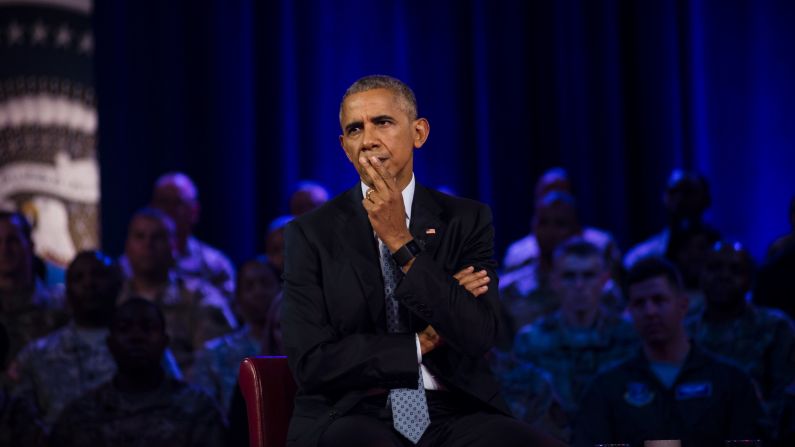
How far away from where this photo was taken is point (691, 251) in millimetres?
6402

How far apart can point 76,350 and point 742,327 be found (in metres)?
3.12

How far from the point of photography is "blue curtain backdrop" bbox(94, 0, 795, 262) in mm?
7961

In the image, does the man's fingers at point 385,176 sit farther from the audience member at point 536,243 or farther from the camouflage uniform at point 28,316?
the audience member at point 536,243

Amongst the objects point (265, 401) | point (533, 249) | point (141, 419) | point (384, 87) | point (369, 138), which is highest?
point (384, 87)

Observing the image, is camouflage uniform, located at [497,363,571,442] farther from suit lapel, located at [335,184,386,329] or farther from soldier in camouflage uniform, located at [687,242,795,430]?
suit lapel, located at [335,184,386,329]

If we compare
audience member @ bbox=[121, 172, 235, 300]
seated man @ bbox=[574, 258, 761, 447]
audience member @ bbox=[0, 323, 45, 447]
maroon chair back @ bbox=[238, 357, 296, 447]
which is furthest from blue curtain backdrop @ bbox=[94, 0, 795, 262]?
maroon chair back @ bbox=[238, 357, 296, 447]

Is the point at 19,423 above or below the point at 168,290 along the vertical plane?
below

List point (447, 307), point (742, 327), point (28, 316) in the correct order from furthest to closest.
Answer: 1. point (28, 316)
2. point (742, 327)
3. point (447, 307)

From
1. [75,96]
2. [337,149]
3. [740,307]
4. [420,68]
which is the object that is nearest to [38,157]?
[75,96]

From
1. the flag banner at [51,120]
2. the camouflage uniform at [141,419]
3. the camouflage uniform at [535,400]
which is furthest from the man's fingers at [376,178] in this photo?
the flag banner at [51,120]

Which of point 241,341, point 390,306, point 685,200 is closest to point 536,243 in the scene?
point 685,200

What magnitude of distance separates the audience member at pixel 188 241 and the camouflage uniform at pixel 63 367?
112cm

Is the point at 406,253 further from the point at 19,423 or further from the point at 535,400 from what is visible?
the point at 19,423

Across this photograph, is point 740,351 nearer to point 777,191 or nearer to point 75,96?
point 777,191
